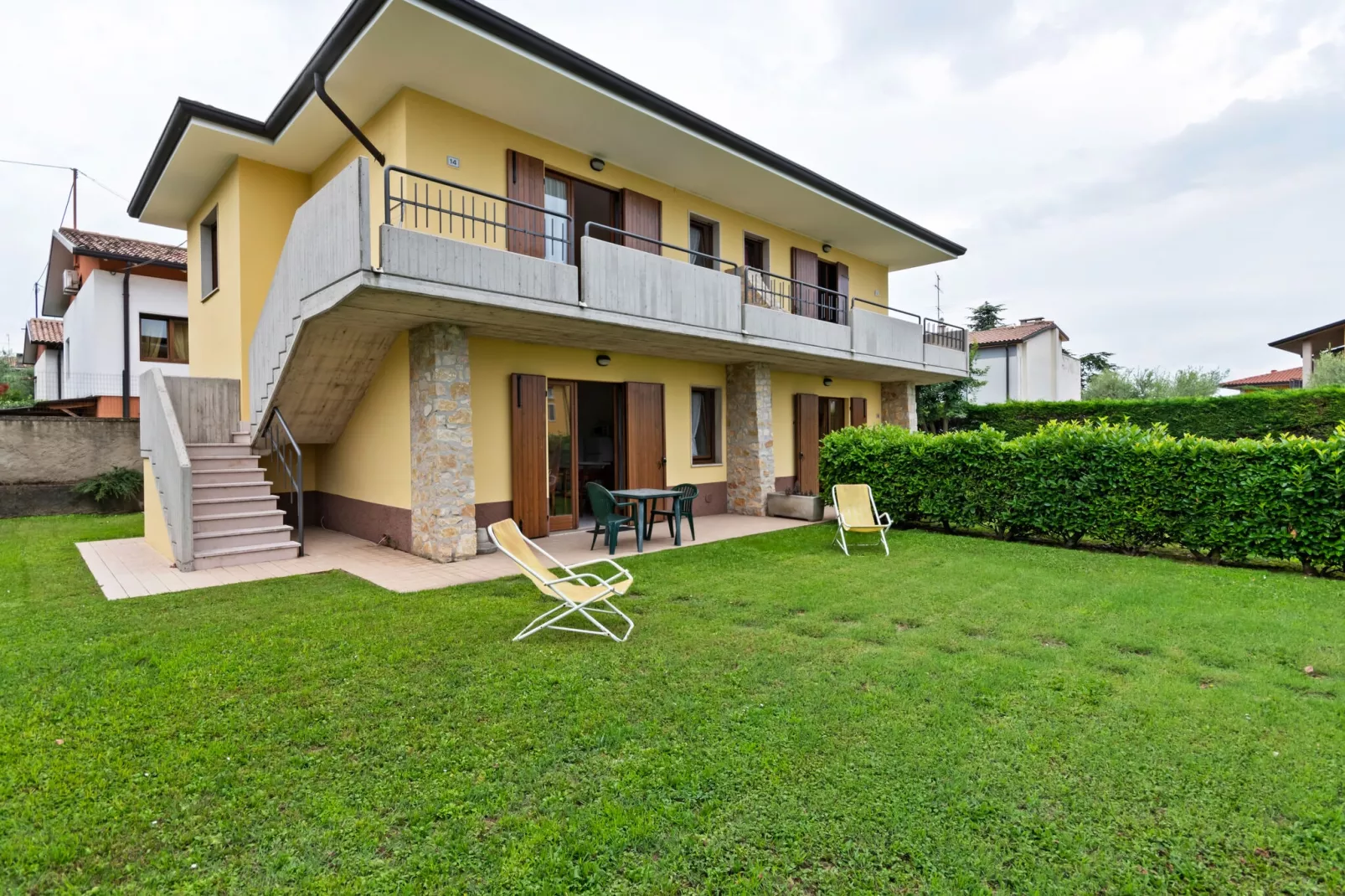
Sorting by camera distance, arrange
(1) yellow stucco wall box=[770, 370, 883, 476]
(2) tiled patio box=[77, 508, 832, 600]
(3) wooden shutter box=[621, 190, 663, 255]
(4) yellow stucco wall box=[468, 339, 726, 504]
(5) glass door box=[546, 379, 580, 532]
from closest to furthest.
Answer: (2) tiled patio box=[77, 508, 832, 600] → (4) yellow stucco wall box=[468, 339, 726, 504] → (5) glass door box=[546, 379, 580, 532] → (3) wooden shutter box=[621, 190, 663, 255] → (1) yellow stucco wall box=[770, 370, 883, 476]

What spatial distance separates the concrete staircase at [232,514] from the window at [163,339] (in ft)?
37.7

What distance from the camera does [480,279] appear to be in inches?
294

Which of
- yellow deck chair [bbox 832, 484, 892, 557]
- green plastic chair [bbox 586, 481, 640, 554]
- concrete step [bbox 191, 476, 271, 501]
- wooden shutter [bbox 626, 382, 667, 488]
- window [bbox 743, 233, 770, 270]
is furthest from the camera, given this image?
window [bbox 743, 233, 770, 270]

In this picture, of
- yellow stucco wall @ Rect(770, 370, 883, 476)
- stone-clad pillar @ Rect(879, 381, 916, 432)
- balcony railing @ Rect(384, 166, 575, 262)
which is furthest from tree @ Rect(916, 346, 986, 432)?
balcony railing @ Rect(384, 166, 575, 262)

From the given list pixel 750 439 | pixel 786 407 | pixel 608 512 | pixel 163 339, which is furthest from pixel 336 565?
pixel 163 339

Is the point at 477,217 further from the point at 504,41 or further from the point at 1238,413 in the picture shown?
the point at 1238,413

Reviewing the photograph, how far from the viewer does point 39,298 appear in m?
26.9

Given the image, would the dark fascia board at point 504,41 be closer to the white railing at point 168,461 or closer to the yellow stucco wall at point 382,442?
the yellow stucco wall at point 382,442

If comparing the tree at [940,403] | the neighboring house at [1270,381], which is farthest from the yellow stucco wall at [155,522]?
the neighboring house at [1270,381]

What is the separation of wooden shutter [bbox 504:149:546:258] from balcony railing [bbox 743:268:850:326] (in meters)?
4.19

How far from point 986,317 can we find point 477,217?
4339cm

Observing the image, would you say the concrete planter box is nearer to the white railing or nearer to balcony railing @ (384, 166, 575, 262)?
balcony railing @ (384, 166, 575, 262)

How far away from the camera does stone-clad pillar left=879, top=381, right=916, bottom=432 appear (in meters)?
18.1

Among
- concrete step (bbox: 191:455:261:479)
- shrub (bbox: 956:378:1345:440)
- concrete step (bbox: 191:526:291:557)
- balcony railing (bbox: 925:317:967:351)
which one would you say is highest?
balcony railing (bbox: 925:317:967:351)
